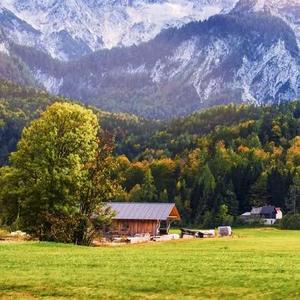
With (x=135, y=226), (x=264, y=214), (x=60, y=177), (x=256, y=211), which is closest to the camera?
(x=60, y=177)

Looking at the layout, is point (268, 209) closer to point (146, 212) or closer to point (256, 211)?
point (256, 211)

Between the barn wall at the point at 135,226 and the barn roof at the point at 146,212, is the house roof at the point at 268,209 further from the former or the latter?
the barn wall at the point at 135,226

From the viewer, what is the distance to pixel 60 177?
6494cm

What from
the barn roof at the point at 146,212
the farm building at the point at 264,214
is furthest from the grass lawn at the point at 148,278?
the farm building at the point at 264,214

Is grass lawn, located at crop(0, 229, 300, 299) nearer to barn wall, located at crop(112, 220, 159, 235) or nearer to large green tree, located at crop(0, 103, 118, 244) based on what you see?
large green tree, located at crop(0, 103, 118, 244)

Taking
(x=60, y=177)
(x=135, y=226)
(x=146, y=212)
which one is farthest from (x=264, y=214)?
(x=60, y=177)

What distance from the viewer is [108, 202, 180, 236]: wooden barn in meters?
106

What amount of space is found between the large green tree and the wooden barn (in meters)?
37.1

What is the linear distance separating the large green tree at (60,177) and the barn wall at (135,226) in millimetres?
38191

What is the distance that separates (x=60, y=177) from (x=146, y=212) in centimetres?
4450

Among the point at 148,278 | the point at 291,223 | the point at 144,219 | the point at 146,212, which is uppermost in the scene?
the point at 291,223

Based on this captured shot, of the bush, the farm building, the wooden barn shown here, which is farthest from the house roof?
the wooden barn

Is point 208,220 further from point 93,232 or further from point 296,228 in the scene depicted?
point 93,232

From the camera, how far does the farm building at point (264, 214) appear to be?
165375 millimetres
